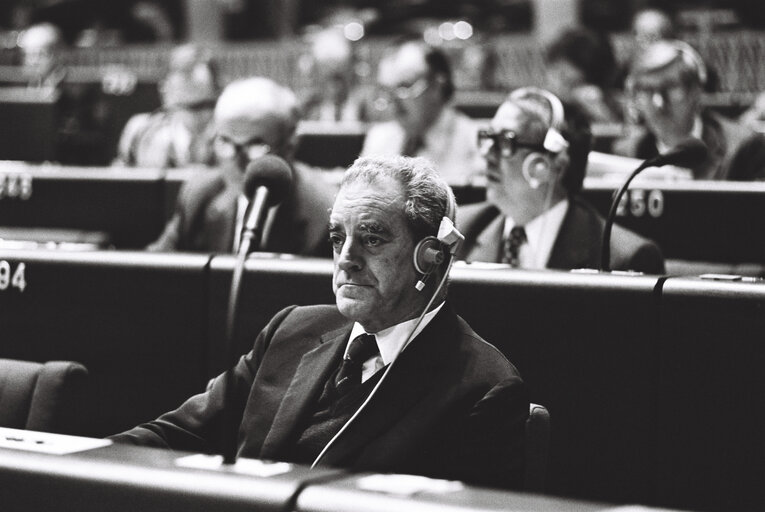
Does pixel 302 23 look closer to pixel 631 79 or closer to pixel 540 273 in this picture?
pixel 631 79

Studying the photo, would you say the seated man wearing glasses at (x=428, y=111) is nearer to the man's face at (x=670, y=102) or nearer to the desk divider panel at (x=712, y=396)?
the man's face at (x=670, y=102)

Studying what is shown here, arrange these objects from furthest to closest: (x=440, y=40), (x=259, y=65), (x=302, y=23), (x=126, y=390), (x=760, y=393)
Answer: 1. (x=302, y=23)
2. (x=259, y=65)
3. (x=440, y=40)
4. (x=126, y=390)
5. (x=760, y=393)

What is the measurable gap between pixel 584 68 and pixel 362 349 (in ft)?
16.1

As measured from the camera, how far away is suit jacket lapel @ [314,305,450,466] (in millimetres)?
2082

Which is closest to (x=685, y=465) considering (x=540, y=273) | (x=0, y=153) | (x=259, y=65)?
(x=540, y=273)

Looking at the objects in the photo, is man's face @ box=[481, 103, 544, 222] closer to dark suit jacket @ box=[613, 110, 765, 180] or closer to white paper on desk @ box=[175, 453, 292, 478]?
dark suit jacket @ box=[613, 110, 765, 180]

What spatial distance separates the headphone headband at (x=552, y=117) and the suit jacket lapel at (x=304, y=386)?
1.42 meters

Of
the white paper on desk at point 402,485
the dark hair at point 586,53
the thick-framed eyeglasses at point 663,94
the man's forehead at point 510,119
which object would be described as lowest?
the white paper on desk at point 402,485

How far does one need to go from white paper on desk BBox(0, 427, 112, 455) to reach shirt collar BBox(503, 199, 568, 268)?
80.0 inches

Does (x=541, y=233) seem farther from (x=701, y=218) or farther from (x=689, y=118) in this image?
(x=689, y=118)

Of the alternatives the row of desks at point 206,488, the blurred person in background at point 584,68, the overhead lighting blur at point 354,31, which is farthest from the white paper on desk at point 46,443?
the overhead lighting blur at point 354,31

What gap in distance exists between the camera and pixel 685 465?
7.45 feet

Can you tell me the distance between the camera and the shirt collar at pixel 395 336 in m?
2.24

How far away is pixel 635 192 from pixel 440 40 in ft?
20.2
